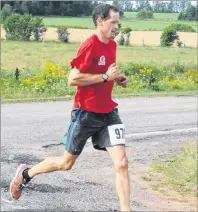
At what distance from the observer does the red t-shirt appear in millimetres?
5555

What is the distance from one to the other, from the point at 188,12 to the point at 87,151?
688cm

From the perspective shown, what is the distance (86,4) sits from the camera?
24297 mm

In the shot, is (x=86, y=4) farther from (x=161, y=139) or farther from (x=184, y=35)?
(x=161, y=139)

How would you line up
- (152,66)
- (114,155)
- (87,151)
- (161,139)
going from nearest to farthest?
(114,155) < (87,151) < (161,139) < (152,66)

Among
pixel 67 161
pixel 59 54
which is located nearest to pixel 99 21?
pixel 67 161

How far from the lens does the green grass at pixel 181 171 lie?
12.0m

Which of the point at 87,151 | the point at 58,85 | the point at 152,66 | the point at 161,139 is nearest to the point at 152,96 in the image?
the point at 58,85

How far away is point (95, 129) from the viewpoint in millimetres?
6074

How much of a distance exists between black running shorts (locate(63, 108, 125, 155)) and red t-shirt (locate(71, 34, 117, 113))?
0.13 metres

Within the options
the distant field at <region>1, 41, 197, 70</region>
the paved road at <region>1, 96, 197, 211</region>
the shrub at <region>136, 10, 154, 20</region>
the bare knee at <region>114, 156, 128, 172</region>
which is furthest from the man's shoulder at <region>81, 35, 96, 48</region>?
the distant field at <region>1, 41, 197, 70</region>

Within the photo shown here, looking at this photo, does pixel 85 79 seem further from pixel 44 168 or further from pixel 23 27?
pixel 23 27

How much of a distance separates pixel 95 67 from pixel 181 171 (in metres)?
7.54

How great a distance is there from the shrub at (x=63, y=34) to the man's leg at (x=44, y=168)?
2390cm

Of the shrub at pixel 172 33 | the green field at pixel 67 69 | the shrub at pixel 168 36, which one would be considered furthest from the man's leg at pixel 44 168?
the shrub at pixel 168 36
